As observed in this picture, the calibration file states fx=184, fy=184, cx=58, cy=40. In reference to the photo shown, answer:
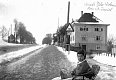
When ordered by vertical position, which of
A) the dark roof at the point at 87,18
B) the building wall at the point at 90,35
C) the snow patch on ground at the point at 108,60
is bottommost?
the snow patch on ground at the point at 108,60

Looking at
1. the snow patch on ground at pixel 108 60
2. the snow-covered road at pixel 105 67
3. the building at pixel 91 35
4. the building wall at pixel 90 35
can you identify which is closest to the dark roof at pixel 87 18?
the building at pixel 91 35

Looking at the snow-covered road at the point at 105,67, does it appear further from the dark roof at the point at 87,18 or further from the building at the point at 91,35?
the dark roof at the point at 87,18

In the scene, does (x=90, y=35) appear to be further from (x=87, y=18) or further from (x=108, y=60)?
(x=108, y=60)

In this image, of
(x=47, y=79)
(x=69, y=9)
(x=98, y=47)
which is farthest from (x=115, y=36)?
(x=47, y=79)

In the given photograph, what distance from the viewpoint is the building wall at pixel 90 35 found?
52.8 meters

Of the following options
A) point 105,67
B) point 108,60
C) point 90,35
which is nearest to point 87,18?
point 90,35

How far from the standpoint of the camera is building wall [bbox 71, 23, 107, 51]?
52.8 metres

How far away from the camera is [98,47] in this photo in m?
53.2

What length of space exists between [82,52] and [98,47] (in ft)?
159

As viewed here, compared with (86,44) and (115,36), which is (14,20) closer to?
(86,44)

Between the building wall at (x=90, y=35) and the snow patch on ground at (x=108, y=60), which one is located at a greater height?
the building wall at (x=90, y=35)

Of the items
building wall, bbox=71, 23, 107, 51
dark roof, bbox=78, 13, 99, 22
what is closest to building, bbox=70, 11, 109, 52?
building wall, bbox=71, 23, 107, 51

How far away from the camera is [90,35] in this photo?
53188 millimetres

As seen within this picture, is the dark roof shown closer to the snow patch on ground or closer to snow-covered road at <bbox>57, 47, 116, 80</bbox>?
the snow patch on ground
